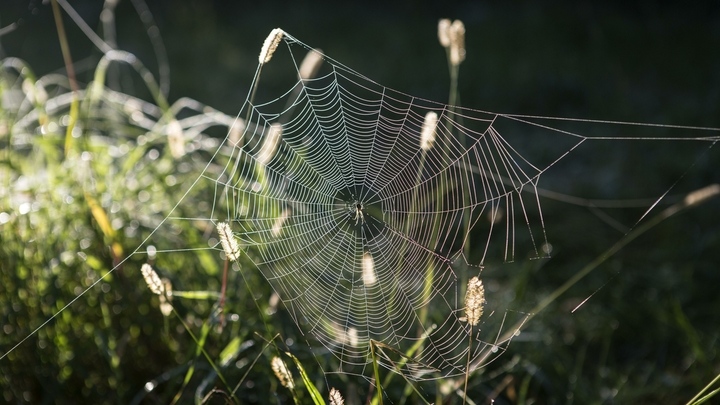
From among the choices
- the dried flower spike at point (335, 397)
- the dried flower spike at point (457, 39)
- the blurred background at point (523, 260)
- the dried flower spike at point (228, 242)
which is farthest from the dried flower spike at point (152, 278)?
the dried flower spike at point (457, 39)

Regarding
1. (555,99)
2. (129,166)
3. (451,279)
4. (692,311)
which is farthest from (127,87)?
(692,311)

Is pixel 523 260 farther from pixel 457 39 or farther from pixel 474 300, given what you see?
pixel 474 300

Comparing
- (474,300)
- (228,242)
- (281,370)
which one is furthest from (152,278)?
(474,300)

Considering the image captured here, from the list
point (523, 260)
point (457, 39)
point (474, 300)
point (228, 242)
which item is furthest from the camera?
point (523, 260)

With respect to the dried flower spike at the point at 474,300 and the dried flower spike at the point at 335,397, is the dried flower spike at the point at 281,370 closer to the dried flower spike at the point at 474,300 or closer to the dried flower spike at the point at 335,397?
the dried flower spike at the point at 335,397

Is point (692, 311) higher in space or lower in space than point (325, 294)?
higher

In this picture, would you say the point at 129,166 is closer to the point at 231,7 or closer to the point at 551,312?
the point at 551,312

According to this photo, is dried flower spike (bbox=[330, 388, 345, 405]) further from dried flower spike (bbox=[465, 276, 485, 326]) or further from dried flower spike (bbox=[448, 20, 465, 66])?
dried flower spike (bbox=[448, 20, 465, 66])

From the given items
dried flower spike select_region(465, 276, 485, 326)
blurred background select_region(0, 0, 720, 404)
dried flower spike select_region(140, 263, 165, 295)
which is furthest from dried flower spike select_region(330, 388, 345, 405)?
blurred background select_region(0, 0, 720, 404)
